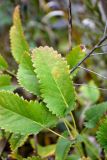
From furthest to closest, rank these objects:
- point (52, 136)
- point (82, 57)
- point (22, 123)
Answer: point (52, 136) < point (82, 57) < point (22, 123)

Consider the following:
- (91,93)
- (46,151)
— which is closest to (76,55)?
(46,151)

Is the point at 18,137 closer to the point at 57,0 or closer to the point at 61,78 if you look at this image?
the point at 61,78

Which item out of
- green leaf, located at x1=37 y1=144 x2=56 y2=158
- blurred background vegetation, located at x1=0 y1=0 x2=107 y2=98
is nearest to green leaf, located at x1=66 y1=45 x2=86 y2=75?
Answer: green leaf, located at x1=37 y1=144 x2=56 y2=158

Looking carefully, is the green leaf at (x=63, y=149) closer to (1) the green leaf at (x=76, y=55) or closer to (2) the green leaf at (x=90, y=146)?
→ (2) the green leaf at (x=90, y=146)

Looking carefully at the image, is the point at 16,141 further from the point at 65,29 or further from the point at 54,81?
the point at 65,29

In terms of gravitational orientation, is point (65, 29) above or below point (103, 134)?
above

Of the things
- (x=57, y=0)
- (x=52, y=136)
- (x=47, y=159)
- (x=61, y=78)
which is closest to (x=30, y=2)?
(x=57, y=0)

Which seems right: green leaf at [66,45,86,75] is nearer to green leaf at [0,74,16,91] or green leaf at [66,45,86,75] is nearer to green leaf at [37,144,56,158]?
green leaf at [0,74,16,91]
